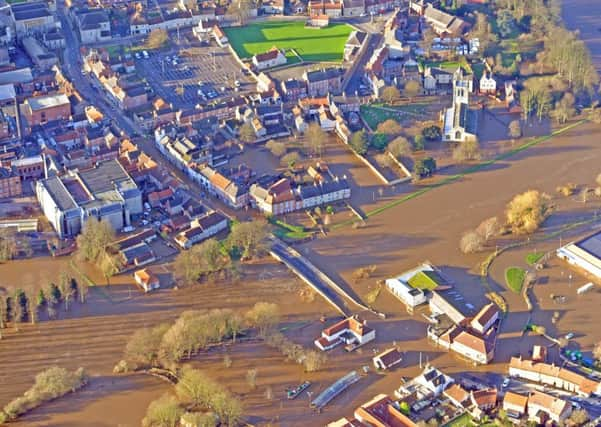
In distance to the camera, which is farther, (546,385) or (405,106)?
(405,106)

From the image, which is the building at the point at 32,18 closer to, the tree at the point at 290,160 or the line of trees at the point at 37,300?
the tree at the point at 290,160

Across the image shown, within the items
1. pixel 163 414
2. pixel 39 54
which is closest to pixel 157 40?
pixel 39 54

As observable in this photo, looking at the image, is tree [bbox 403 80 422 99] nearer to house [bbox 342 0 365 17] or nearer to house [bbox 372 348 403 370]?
house [bbox 342 0 365 17]

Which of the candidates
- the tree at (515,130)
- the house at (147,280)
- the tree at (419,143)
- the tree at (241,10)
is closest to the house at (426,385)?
the house at (147,280)

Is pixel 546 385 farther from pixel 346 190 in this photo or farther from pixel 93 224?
pixel 93 224

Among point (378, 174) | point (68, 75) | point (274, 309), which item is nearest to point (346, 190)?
point (378, 174)

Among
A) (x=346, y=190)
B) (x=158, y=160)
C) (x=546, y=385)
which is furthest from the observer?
(x=158, y=160)
